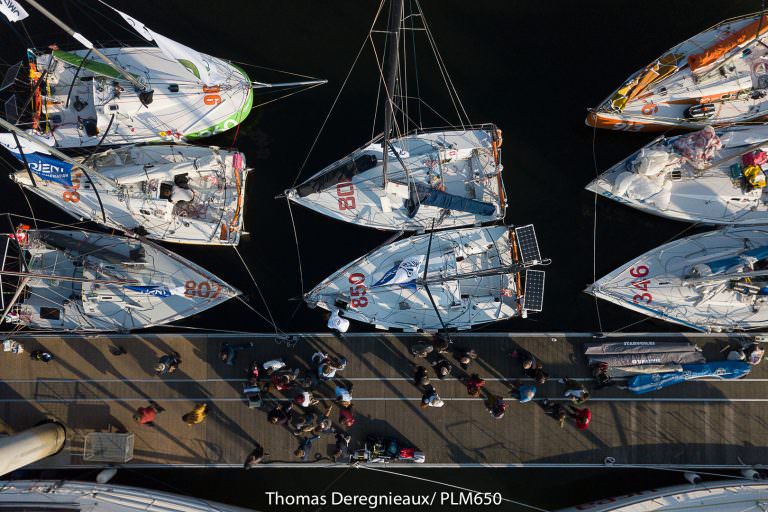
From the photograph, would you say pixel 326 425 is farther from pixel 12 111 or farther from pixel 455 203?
pixel 12 111

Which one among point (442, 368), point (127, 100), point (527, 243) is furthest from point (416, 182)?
point (127, 100)

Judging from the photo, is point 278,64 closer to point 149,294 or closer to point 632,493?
point 149,294

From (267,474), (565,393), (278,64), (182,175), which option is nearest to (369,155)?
(278,64)

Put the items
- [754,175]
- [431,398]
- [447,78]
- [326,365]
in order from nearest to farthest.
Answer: [754,175]
[431,398]
[326,365]
[447,78]

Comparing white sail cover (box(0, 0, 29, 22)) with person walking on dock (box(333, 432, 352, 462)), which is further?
person walking on dock (box(333, 432, 352, 462))

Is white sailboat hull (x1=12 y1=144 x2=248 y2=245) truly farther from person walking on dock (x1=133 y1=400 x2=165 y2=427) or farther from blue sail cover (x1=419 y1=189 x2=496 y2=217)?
blue sail cover (x1=419 y1=189 x2=496 y2=217)

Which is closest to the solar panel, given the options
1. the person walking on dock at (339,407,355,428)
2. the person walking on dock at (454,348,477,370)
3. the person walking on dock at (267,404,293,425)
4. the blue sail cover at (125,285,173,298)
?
the person walking on dock at (454,348,477,370)
